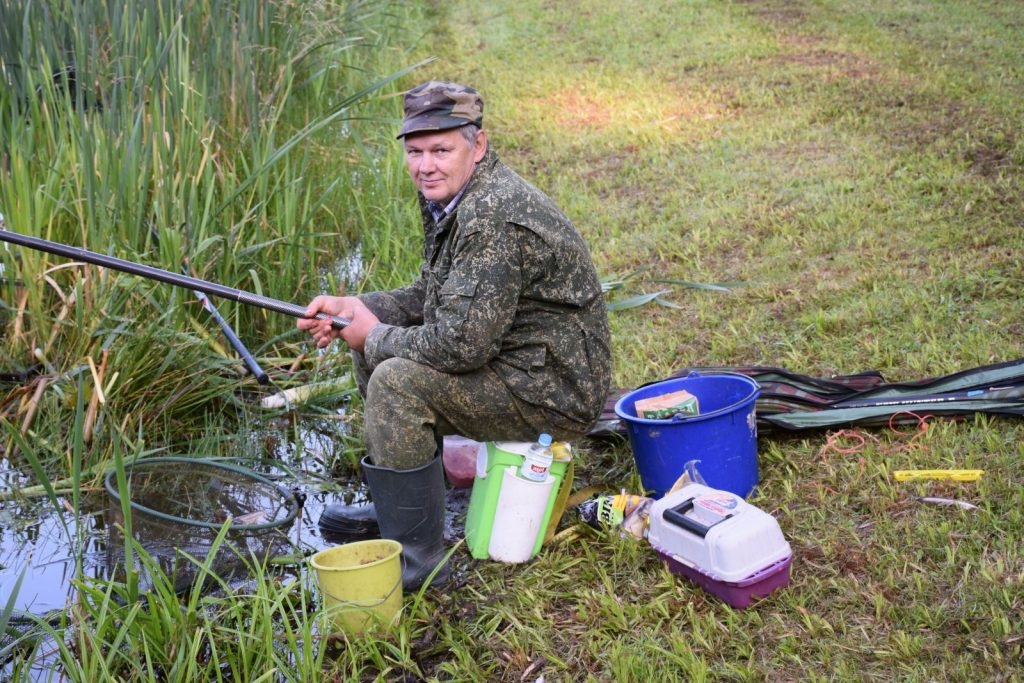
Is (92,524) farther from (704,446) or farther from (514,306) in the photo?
(704,446)

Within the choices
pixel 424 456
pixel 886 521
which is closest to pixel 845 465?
pixel 886 521

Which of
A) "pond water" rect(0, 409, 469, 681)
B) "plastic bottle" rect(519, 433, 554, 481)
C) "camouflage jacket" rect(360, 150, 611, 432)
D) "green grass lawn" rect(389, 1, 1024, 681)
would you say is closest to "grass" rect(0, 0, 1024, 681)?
"green grass lawn" rect(389, 1, 1024, 681)

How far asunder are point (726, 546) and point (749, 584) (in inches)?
4.9

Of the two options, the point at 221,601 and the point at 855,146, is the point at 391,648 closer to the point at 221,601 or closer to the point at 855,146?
the point at 221,601

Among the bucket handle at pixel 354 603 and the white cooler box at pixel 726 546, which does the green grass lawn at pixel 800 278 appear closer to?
the white cooler box at pixel 726 546


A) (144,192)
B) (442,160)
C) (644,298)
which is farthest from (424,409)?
(644,298)

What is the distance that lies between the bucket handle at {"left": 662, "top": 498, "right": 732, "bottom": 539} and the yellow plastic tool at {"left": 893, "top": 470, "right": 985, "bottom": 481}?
Answer: 2.37ft

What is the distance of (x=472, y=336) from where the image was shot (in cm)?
281

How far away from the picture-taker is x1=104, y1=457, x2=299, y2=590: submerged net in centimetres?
298

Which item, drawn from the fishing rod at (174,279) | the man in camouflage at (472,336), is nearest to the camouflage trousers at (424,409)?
the man in camouflage at (472,336)

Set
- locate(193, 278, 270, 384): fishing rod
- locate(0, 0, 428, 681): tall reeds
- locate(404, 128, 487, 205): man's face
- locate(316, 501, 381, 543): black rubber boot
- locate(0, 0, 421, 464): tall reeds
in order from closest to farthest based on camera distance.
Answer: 1. locate(404, 128, 487, 205): man's face
2. locate(316, 501, 381, 543): black rubber boot
3. locate(0, 0, 428, 681): tall reeds
4. locate(0, 0, 421, 464): tall reeds
5. locate(193, 278, 270, 384): fishing rod

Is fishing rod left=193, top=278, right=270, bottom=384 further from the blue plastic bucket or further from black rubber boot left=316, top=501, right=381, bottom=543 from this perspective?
the blue plastic bucket

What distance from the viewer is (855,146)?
6.44 m

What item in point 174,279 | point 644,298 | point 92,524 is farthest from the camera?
point 644,298
